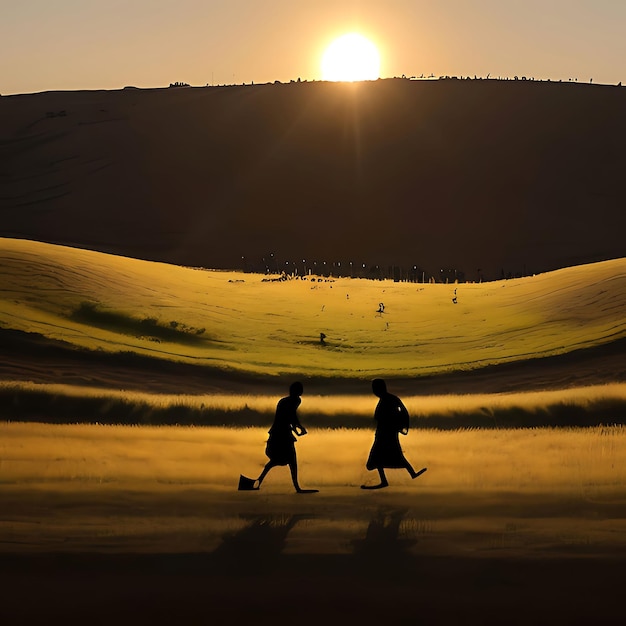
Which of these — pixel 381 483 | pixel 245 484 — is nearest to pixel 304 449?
pixel 381 483

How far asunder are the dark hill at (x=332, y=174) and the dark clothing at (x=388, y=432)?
38920mm

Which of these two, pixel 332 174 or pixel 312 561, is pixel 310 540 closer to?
pixel 312 561

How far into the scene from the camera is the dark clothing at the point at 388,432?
12031 millimetres

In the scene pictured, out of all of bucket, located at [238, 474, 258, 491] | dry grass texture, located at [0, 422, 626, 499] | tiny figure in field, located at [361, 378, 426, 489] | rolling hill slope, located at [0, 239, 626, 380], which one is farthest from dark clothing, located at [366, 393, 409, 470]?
rolling hill slope, located at [0, 239, 626, 380]

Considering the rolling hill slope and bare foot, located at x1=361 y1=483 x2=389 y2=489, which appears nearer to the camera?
bare foot, located at x1=361 y1=483 x2=389 y2=489

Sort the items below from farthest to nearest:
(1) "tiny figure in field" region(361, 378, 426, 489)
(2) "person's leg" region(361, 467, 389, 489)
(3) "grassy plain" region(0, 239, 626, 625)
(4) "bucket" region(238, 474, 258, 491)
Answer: (2) "person's leg" region(361, 467, 389, 489), (4) "bucket" region(238, 474, 258, 491), (1) "tiny figure in field" region(361, 378, 426, 489), (3) "grassy plain" region(0, 239, 626, 625)

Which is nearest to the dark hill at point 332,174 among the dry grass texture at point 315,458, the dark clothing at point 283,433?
the dry grass texture at point 315,458

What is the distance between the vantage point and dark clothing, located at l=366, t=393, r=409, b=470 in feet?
39.5

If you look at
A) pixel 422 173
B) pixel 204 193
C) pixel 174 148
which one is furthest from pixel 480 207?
pixel 174 148

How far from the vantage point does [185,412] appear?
2030 centimetres

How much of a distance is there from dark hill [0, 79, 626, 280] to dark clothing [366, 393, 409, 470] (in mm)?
38920

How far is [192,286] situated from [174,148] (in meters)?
41.0

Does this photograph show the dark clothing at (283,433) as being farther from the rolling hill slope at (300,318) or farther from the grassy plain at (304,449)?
the rolling hill slope at (300,318)

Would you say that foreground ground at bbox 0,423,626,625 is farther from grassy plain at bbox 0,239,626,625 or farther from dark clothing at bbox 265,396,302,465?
dark clothing at bbox 265,396,302,465
